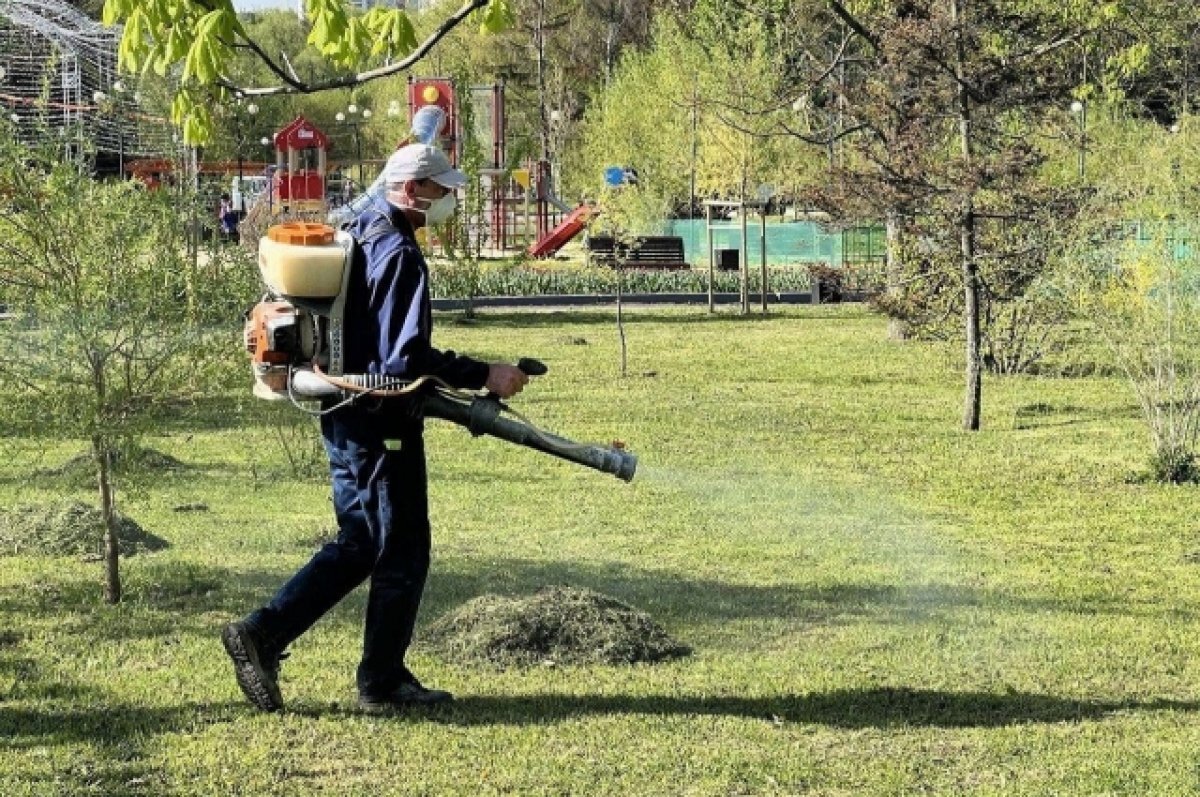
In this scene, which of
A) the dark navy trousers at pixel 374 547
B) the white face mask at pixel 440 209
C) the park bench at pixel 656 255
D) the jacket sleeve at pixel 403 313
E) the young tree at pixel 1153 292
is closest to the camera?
the jacket sleeve at pixel 403 313

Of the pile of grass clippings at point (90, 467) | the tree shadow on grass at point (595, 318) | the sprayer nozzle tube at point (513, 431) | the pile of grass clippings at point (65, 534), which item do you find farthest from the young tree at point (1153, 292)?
the tree shadow on grass at point (595, 318)

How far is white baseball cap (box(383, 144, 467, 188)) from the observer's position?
5918 mm

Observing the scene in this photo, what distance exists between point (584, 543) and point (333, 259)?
13.1ft

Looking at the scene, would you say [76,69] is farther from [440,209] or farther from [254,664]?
[254,664]

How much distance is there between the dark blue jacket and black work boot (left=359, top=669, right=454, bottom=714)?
1.05 m

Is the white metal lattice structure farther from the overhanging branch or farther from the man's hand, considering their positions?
the man's hand

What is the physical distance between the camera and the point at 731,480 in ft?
39.0

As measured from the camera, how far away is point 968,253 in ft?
47.1

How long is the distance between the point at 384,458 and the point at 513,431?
423 millimetres

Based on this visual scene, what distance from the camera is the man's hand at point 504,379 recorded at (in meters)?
5.88

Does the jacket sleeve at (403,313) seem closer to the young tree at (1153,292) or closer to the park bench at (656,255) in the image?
the young tree at (1153,292)

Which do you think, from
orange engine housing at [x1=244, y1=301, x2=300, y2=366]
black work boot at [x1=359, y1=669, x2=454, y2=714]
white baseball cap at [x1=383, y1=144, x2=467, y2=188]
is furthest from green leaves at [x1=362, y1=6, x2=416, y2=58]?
black work boot at [x1=359, y1=669, x2=454, y2=714]

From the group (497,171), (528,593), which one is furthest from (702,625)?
(497,171)

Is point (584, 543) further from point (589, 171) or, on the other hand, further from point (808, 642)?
point (589, 171)
